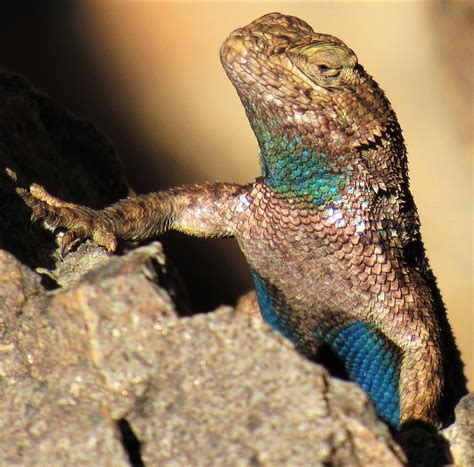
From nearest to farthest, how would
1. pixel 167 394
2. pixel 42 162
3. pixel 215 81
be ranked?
pixel 167 394, pixel 42 162, pixel 215 81

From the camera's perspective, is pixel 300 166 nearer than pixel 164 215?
Yes

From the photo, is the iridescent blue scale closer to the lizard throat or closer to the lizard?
the lizard

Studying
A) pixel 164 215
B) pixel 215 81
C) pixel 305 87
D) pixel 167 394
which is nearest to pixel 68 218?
pixel 164 215

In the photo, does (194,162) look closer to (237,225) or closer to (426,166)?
(426,166)

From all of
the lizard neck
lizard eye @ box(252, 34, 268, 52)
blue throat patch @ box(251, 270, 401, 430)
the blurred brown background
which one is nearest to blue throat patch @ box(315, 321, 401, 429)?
blue throat patch @ box(251, 270, 401, 430)

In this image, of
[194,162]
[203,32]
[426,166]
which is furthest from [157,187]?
[426,166]

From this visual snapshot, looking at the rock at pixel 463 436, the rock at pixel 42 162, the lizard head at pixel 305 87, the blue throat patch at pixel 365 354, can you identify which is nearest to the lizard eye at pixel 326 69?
the lizard head at pixel 305 87

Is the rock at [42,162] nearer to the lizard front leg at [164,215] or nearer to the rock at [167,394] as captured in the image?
the lizard front leg at [164,215]

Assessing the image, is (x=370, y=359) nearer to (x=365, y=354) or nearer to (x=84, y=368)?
(x=365, y=354)
